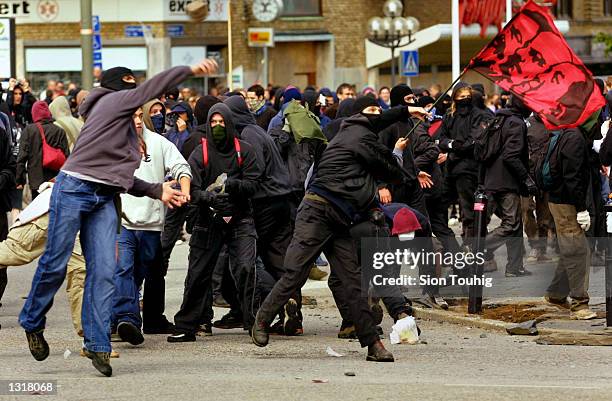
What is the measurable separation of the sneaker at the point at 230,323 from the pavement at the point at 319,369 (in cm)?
18

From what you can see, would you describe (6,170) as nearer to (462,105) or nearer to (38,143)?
(38,143)

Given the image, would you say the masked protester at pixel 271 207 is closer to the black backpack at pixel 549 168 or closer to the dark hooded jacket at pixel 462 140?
the black backpack at pixel 549 168

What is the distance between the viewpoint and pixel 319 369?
1019 centimetres

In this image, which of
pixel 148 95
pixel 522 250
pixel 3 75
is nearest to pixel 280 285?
pixel 148 95

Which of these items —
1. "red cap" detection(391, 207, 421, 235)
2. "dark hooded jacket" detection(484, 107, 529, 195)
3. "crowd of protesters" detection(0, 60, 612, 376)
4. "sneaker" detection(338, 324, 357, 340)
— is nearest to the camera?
"crowd of protesters" detection(0, 60, 612, 376)

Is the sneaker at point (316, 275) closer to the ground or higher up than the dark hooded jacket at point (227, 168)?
closer to the ground

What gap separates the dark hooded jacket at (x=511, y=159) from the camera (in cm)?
1555

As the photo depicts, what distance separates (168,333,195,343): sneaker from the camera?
11742 mm

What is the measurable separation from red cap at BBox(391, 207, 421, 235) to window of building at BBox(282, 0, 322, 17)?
28.6 m

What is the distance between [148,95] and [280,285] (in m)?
2.05

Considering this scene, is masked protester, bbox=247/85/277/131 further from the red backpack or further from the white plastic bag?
the white plastic bag

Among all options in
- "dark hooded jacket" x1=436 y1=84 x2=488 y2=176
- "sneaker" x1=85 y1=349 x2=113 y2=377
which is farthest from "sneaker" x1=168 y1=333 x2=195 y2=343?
"dark hooded jacket" x1=436 y1=84 x2=488 y2=176

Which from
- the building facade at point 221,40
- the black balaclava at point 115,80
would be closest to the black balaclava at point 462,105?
the black balaclava at point 115,80

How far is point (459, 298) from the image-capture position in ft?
45.1
